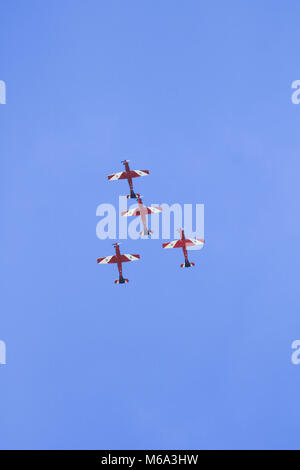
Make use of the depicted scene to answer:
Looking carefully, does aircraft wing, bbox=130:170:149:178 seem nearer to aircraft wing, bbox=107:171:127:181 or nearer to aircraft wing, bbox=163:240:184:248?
aircraft wing, bbox=107:171:127:181

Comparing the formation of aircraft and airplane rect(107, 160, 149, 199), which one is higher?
airplane rect(107, 160, 149, 199)

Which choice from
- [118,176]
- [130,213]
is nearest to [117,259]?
[130,213]

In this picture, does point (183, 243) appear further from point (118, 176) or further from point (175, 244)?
point (118, 176)

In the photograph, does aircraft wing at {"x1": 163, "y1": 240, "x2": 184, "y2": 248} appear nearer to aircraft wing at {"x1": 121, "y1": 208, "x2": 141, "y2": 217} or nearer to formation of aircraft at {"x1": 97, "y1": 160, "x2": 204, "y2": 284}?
formation of aircraft at {"x1": 97, "y1": 160, "x2": 204, "y2": 284}

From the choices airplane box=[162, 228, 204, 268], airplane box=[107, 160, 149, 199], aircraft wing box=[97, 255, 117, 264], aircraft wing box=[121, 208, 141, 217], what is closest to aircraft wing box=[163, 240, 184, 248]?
airplane box=[162, 228, 204, 268]

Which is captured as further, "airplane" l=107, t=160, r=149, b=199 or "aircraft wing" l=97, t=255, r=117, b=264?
"airplane" l=107, t=160, r=149, b=199

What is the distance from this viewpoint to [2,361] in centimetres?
6288

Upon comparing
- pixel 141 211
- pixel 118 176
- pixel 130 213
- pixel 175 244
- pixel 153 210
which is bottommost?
pixel 175 244

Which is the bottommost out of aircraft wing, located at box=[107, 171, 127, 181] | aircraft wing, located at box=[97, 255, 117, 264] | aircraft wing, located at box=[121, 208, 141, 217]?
aircraft wing, located at box=[97, 255, 117, 264]

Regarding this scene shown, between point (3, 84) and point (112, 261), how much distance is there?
22870 mm

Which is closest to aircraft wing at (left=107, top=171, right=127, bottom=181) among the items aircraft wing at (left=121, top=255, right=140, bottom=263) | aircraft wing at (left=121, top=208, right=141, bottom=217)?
aircraft wing at (left=121, top=208, right=141, bottom=217)
